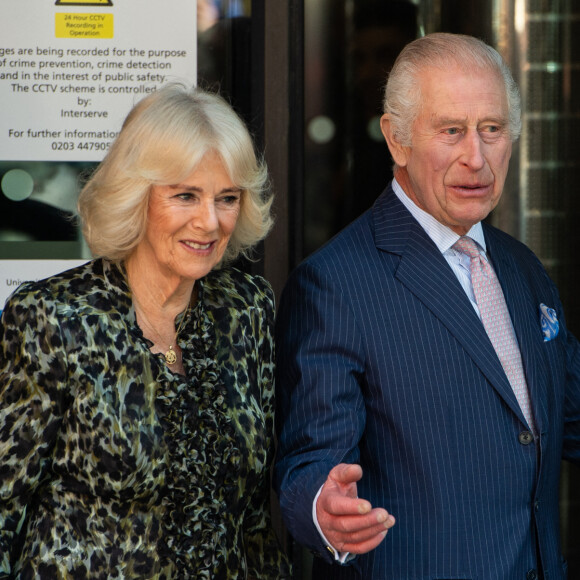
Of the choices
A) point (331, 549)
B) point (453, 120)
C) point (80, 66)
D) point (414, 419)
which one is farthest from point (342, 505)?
point (80, 66)

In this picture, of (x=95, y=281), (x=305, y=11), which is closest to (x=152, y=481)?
(x=95, y=281)

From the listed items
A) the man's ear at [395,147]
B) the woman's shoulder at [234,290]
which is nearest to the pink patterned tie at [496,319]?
the man's ear at [395,147]

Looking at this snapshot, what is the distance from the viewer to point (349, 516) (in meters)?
2.07

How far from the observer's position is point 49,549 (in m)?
2.34

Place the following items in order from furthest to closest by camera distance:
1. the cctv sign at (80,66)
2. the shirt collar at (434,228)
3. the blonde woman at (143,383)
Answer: the cctv sign at (80,66)
the shirt collar at (434,228)
the blonde woman at (143,383)

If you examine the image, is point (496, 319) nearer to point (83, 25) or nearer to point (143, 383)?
point (143, 383)

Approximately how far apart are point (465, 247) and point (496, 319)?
0.22m

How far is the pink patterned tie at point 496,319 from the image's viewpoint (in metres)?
2.59

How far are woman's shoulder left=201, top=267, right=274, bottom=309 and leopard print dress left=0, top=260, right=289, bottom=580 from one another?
192 mm

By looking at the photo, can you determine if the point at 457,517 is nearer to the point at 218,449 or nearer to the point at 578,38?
the point at 218,449

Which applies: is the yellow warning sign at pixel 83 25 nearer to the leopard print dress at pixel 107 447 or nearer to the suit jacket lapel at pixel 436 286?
the leopard print dress at pixel 107 447

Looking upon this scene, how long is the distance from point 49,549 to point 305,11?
2.36 m

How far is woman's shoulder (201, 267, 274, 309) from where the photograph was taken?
8.79 ft

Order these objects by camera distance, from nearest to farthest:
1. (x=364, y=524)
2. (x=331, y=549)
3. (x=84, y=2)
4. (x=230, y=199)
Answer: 1. (x=364, y=524)
2. (x=331, y=549)
3. (x=230, y=199)
4. (x=84, y=2)
